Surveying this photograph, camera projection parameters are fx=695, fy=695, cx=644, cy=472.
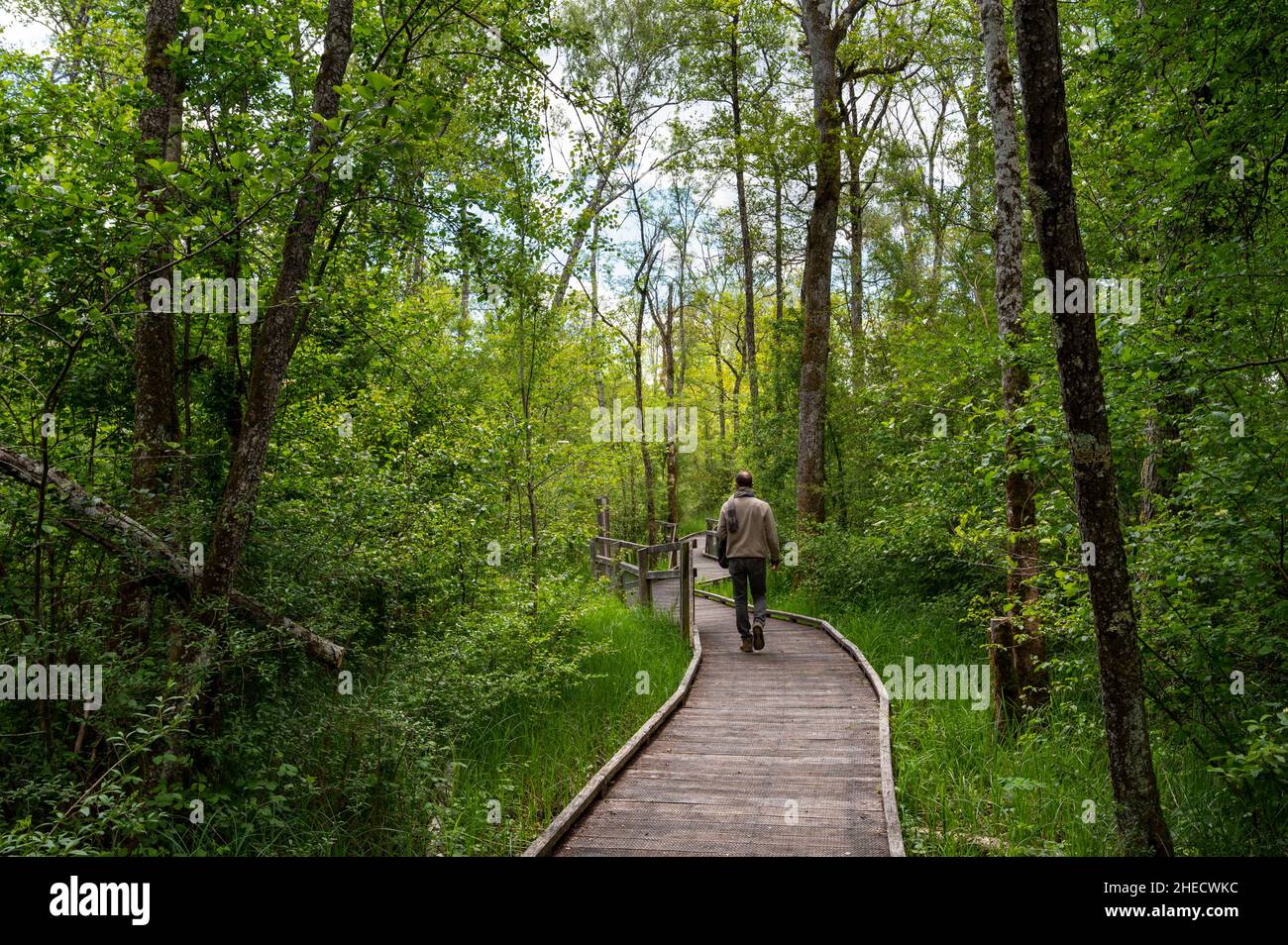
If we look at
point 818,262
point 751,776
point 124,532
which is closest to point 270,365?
point 124,532

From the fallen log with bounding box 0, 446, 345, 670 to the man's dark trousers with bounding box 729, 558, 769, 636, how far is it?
16.4 feet

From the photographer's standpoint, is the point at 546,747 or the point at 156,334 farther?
the point at 546,747

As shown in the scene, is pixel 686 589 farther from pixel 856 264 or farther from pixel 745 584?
pixel 856 264

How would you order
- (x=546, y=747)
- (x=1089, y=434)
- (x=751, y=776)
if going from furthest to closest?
(x=546, y=747), (x=751, y=776), (x=1089, y=434)

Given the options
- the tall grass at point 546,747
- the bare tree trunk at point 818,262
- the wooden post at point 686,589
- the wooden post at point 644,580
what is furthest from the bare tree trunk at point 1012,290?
the wooden post at point 644,580

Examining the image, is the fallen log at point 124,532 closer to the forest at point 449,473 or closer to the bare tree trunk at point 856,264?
the forest at point 449,473

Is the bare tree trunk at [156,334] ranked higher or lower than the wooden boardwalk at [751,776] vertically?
higher

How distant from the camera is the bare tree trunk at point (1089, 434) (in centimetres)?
367

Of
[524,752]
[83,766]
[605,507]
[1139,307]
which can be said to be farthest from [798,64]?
[83,766]

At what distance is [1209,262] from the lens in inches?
163

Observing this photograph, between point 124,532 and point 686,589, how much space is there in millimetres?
6935

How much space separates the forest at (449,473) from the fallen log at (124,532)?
3 centimetres

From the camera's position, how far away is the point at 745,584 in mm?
8734

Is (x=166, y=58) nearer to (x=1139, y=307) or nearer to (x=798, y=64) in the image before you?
(x=1139, y=307)
